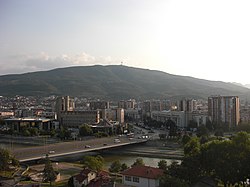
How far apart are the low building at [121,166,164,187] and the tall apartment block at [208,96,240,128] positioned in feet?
58.1

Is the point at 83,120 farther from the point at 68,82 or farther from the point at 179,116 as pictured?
the point at 68,82

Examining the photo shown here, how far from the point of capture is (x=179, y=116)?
30.1 m

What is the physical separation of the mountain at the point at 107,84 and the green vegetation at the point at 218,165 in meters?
55.2

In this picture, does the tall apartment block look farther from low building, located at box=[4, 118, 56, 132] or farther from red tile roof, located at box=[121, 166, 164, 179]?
red tile roof, located at box=[121, 166, 164, 179]

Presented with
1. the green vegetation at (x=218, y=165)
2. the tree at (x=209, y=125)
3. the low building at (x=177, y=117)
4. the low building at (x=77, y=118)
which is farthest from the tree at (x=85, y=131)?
the green vegetation at (x=218, y=165)

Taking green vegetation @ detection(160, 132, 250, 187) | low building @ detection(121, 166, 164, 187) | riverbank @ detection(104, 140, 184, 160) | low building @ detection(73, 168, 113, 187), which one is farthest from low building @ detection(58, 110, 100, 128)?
green vegetation @ detection(160, 132, 250, 187)

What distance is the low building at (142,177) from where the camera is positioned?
8.31m

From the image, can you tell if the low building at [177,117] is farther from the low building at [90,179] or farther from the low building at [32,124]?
the low building at [90,179]

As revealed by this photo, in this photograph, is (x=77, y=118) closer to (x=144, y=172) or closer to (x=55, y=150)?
(x=55, y=150)

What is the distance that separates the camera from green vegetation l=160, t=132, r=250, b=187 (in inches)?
312

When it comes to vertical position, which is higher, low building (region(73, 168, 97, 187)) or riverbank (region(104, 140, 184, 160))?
low building (region(73, 168, 97, 187))

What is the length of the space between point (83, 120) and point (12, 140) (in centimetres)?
726

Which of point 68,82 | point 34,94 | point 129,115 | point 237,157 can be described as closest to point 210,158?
point 237,157

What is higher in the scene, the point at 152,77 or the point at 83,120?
the point at 152,77
